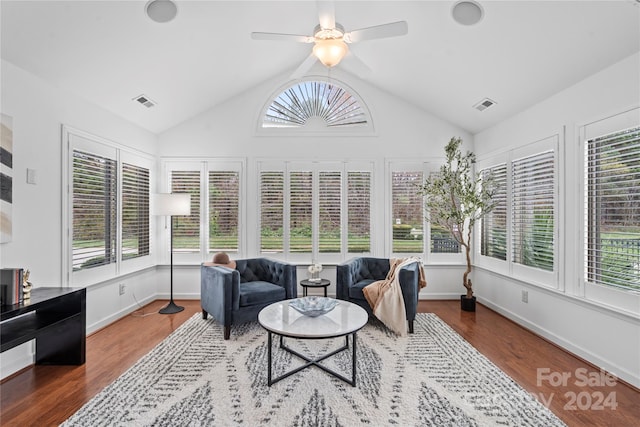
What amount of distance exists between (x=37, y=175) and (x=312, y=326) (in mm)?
2955

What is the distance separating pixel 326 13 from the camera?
2.32 meters

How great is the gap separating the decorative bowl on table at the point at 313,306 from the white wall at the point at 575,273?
2371 mm

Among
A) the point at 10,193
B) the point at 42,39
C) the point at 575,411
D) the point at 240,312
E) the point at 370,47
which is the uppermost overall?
the point at 370,47

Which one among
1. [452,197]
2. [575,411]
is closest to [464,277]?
[452,197]

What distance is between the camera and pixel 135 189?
14.6 ft

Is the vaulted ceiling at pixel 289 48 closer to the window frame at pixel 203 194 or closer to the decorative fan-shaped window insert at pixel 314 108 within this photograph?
the decorative fan-shaped window insert at pixel 314 108

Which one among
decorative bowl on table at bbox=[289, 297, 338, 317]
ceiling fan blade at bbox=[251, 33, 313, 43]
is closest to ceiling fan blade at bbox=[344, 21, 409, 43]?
ceiling fan blade at bbox=[251, 33, 313, 43]

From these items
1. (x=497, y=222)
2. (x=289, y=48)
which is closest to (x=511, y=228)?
(x=497, y=222)

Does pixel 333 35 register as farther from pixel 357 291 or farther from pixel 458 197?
pixel 458 197

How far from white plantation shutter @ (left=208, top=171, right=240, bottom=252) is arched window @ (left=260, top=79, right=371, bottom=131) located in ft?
3.64

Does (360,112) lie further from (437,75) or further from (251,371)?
(251,371)

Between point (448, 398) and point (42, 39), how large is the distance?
4.38 metres

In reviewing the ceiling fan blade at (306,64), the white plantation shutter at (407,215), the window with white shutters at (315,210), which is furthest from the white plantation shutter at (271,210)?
the ceiling fan blade at (306,64)

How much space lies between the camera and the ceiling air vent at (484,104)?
4.02 meters
